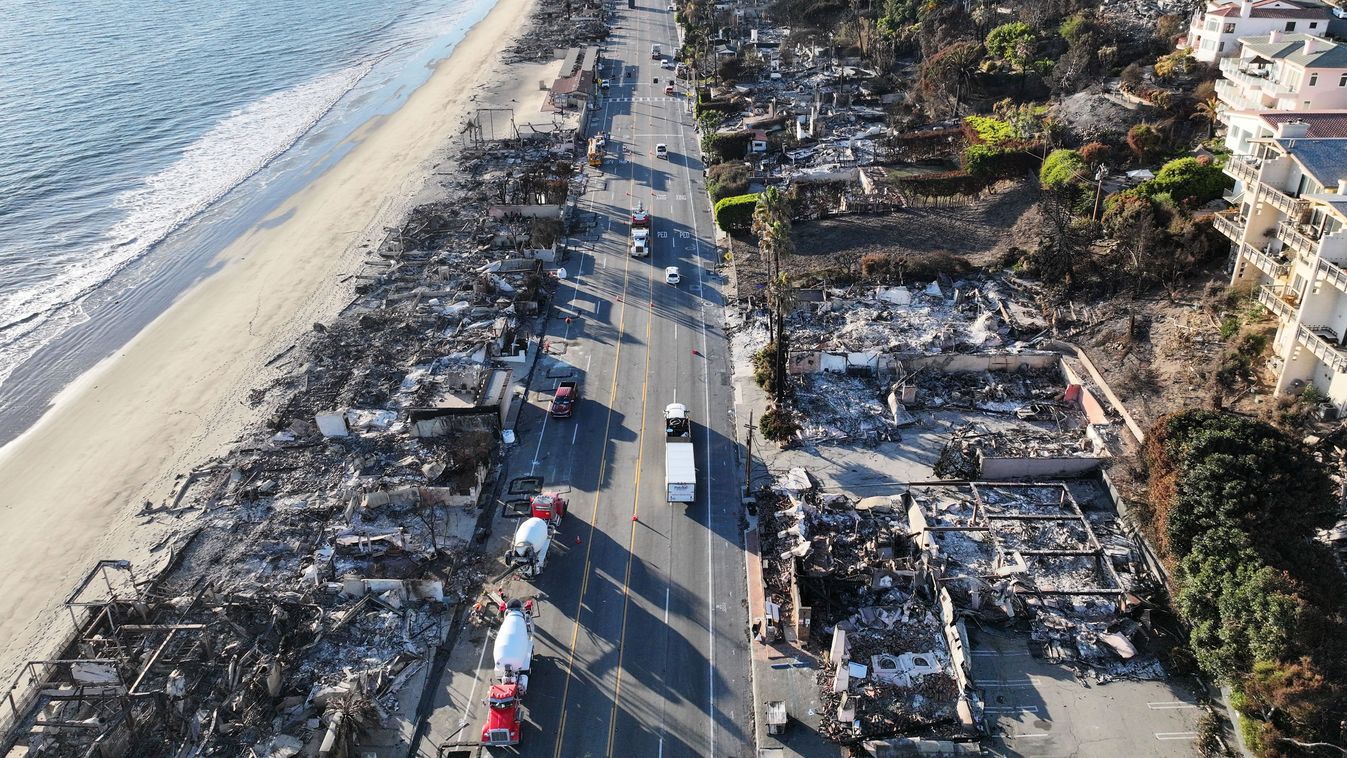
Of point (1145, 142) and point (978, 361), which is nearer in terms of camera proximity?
point (978, 361)

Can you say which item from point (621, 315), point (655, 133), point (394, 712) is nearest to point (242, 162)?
point (655, 133)

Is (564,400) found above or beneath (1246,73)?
beneath

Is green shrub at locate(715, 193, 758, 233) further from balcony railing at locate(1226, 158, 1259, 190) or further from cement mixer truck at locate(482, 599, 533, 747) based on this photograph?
cement mixer truck at locate(482, 599, 533, 747)

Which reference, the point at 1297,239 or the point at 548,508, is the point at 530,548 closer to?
the point at 548,508

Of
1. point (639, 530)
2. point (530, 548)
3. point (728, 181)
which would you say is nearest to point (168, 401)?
point (530, 548)

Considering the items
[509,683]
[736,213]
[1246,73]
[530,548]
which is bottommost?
[509,683]

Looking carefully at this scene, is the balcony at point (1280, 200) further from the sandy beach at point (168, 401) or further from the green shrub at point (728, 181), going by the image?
the sandy beach at point (168, 401)

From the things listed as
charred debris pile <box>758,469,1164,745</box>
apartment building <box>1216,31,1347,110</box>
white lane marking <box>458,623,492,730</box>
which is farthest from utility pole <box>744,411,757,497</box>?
apartment building <box>1216,31,1347,110</box>
